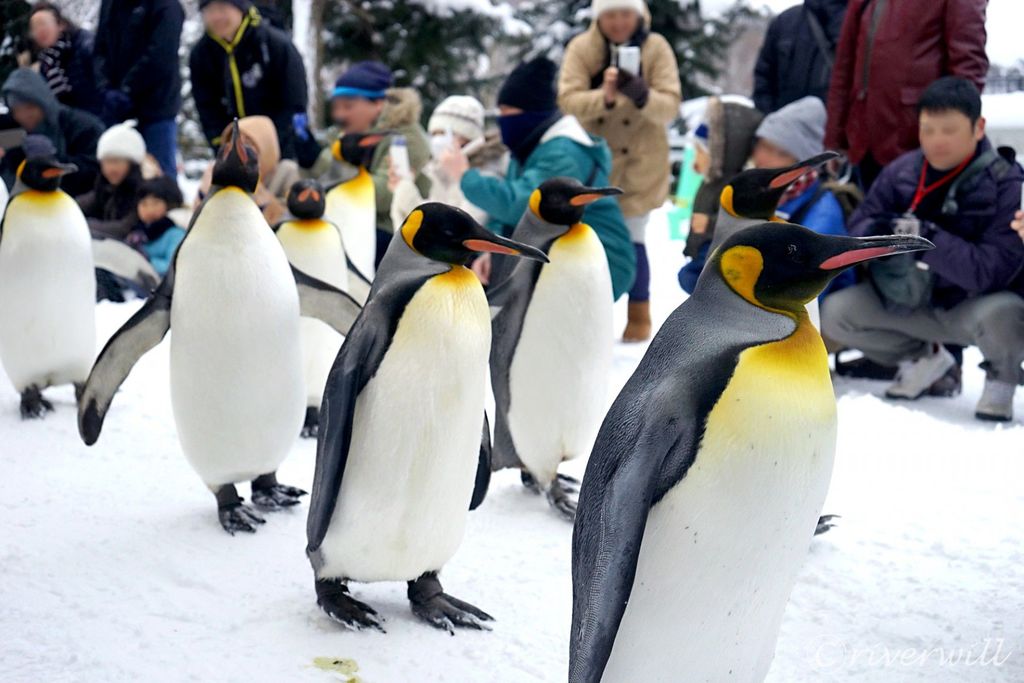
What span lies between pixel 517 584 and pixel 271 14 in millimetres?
5046

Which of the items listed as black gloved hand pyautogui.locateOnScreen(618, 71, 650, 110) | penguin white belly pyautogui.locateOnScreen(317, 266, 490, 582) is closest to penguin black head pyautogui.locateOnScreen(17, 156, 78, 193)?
penguin white belly pyautogui.locateOnScreen(317, 266, 490, 582)

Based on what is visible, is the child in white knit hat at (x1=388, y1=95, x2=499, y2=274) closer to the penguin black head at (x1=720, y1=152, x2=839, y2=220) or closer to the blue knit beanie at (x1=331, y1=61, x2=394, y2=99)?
the blue knit beanie at (x1=331, y1=61, x2=394, y2=99)

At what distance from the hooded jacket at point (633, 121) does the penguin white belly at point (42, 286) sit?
2.35m

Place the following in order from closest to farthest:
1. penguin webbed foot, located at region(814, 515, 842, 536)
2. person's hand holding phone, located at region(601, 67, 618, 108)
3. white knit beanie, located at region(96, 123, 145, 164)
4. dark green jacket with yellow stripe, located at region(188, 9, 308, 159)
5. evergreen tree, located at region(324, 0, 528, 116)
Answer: penguin webbed foot, located at region(814, 515, 842, 536) → person's hand holding phone, located at region(601, 67, 618, 108) → dark green jacket with yellow stripe, located at region(188, 9, 308, 159) → white knit beanie, located at region(96, 123, 145, 164) → evergreen tree, located at region(324, 0, 528, 116)

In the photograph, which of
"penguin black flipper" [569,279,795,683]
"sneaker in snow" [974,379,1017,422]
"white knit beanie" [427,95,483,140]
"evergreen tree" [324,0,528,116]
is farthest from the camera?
"evergreen tree" [324,0,528,116]

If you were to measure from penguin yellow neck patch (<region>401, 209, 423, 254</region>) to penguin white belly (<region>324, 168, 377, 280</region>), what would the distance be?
2.00 metres

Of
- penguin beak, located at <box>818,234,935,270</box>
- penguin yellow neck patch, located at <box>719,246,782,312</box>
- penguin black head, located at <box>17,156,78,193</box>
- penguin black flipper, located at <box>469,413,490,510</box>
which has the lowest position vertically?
penguin black flipper, located at <box>469,413,490,510</box>

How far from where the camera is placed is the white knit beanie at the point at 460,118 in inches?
206

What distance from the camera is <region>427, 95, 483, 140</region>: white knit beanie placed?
5.24m

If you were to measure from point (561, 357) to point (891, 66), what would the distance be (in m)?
2.34

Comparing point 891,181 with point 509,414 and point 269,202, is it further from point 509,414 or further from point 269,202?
point 269,202

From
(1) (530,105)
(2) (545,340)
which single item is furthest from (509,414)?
(1) (530,105)

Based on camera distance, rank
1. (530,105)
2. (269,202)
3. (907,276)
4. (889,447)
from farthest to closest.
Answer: (269,202) → (907,276) → (530,105) → (889,447)

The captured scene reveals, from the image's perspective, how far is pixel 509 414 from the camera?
112 inches
